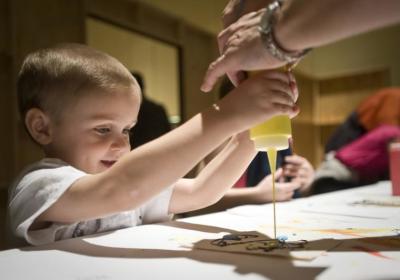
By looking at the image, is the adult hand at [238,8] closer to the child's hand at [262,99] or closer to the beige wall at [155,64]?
the child's hand at [262,99]

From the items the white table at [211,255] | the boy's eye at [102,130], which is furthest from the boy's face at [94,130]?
the white table at [211,255]

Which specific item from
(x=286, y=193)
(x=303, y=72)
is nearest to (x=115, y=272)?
(x=286, y=193)

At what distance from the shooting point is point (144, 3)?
11.3ft

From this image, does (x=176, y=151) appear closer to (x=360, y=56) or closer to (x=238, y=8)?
(x=238, y=8)

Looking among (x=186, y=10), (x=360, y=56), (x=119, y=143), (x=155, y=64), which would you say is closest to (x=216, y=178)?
(x=119, y=143)

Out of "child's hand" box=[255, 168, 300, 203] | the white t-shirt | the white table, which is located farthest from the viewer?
"child's hand" box=[255, 168, 300, 203]

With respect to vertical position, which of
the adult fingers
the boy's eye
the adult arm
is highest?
the adult arm

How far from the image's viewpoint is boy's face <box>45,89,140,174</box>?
85 centimetres

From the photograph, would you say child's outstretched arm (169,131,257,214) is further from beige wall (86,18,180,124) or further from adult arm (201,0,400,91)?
beige wall (86,18,180,124)

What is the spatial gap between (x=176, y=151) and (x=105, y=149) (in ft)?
1.04

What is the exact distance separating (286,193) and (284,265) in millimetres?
822

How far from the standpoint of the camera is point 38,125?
2.92 feet

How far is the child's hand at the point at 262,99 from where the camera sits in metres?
0.58

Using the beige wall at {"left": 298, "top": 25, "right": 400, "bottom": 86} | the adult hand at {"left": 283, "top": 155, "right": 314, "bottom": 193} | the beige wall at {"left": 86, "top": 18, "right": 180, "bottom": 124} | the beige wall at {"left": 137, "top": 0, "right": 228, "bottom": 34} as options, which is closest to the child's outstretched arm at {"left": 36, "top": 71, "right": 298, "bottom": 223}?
the adult hand at {"left": 283, "top": 155, "right": 314, "bottom": 193}
